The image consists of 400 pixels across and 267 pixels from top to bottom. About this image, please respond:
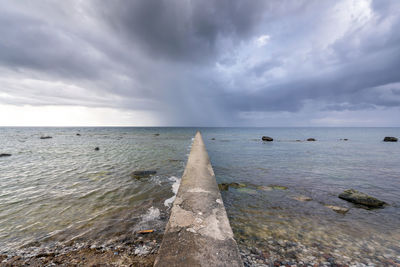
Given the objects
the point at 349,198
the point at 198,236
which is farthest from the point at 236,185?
the point at 198,236

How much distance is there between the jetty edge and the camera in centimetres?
276

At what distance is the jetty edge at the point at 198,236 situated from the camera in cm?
276

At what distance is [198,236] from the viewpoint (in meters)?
3.36

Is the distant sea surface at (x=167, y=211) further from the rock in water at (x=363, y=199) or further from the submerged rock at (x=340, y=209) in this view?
the rock in water at (x=363, y=199)

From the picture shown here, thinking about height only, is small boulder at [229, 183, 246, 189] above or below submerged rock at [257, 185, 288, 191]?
above

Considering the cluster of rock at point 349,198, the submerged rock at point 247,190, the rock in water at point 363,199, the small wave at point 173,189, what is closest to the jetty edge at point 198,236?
the small wave at point 173,189

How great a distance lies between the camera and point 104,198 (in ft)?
22.7

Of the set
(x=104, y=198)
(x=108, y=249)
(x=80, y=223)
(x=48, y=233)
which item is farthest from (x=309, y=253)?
(x=104, y=198)

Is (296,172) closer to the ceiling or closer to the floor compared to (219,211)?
closer to the floor

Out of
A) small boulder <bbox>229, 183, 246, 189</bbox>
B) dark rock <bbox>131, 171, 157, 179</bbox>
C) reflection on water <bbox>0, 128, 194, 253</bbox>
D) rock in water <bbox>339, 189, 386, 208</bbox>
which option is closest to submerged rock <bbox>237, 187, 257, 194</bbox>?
small boulder <bbox>229, 183, 246, 189</bbox>

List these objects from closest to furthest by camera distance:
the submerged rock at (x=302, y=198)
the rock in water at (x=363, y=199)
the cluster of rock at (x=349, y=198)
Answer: the cluster of rock at (x=349, y=198), the rock in water at (x=363, y=199), the submerged rock at (x=302, y=198)

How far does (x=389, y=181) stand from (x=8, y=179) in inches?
910

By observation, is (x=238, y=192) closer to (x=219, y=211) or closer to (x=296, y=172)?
(x=219, y=211)

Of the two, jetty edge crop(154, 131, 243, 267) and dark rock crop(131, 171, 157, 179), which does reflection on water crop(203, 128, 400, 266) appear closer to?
jetty edge crop(154, 131, 243, 267)
